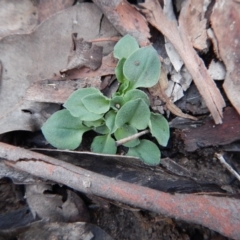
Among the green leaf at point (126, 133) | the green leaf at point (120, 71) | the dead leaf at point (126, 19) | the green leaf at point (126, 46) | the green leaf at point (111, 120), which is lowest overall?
the green leaf at point (126, 133)

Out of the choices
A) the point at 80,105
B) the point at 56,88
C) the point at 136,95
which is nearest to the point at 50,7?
the point at 56,88

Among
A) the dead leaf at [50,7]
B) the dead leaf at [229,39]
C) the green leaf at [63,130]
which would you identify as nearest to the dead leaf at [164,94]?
the dead leaf at [229,39]

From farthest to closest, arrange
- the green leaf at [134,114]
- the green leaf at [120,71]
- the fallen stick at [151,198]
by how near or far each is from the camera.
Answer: the green leaf at [120,71] → the green leaf at [134,114] → the fallen stick at [151,198]

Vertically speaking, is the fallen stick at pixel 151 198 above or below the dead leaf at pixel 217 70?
below

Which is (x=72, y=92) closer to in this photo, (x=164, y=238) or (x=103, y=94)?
(x=103, y=94)

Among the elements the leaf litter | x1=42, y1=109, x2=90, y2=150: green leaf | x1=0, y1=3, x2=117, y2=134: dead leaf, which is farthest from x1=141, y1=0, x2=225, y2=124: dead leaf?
x1=42, y1=109, x2=90, y2=150: green leaf

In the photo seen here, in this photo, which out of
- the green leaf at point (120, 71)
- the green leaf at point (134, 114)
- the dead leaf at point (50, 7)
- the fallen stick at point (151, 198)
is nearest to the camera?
the fallen stick at point (151, 198)

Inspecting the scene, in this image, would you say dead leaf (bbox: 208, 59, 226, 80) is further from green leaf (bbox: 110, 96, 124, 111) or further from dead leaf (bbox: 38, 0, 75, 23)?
dead leaf (bbox: 38, 0, 75, 23)

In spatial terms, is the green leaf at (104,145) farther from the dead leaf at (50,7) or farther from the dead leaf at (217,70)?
the dead leaf at (50,7)
